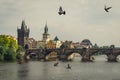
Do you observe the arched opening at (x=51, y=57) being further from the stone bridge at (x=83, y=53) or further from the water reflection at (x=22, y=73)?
the water reflection at (x=22, y=73)

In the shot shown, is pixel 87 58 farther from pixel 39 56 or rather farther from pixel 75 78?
pixel 75 78

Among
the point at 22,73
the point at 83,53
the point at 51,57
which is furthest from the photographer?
the point at 51,57

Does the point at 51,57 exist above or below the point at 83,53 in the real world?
below

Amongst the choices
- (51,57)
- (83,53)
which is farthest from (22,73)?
(51,57)

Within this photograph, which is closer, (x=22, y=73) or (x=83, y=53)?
(x=22, y=73)

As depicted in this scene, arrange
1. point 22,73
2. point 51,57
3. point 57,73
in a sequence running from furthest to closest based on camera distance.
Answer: point 51,57, point 57,73, point 22,73

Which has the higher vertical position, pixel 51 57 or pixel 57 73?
pixel 51 57

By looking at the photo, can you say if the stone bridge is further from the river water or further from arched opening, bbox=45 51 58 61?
the river water

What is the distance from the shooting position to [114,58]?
146 metres

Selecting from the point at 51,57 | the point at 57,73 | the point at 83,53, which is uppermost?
the point at 83,53

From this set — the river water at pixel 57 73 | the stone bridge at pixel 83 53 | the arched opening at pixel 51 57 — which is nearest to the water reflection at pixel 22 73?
the river water at pixel 57 73

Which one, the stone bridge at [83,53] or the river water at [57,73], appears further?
the stone bridge at [83,53]

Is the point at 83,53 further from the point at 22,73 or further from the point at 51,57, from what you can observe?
the point at 22,73

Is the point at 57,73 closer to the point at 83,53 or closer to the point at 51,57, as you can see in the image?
the point at 83,53
